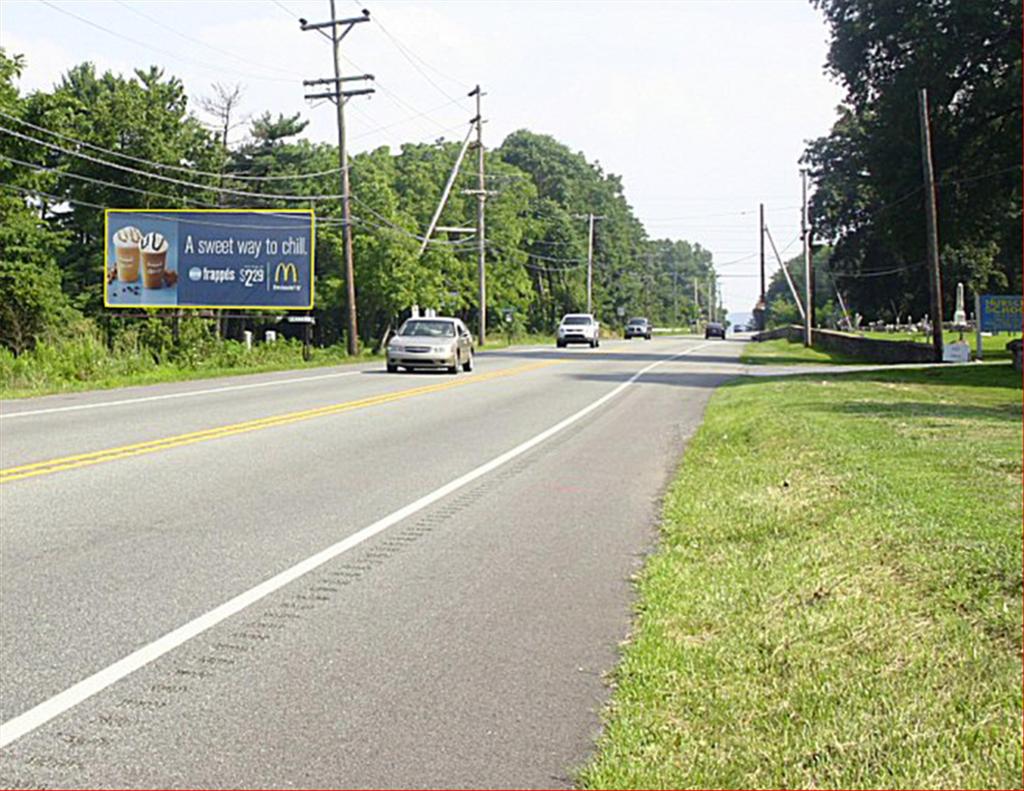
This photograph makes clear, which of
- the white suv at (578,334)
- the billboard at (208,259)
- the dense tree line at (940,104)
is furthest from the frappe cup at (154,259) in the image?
the white suv at (578,334)

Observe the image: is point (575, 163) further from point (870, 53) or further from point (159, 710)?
point (159, 710)

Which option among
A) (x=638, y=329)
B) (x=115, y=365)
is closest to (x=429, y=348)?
(x=115, y=365)

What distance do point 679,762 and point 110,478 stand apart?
340 inches

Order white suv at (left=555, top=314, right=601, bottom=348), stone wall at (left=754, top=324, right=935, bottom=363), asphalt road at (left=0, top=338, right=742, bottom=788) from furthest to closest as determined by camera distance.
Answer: white suv at (left=555, top=314, right=601, bottom=348) → stone wall at (left=754, top=324, right=935, bottom=363) → asphalt road at (left=0, top=338, right=742, bottom=788)

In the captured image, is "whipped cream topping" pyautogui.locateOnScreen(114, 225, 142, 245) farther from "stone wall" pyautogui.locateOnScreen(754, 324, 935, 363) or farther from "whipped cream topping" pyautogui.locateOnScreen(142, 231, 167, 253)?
"stone wall" pyautogui.locateOnScreen(754, 324, 935, 363)

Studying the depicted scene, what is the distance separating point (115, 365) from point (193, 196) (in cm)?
4002

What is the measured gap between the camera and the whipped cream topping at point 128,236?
129ft

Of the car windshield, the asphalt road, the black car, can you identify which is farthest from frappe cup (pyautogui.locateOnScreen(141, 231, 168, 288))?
the black car

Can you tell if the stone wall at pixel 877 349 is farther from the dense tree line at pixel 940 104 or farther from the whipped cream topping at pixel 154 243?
the whipped cream topping at pixel 154 243

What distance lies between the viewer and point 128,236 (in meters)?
39.6

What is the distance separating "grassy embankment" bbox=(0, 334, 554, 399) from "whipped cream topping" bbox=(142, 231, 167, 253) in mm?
3630

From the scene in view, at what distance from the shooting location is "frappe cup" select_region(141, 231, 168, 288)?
3941 cm

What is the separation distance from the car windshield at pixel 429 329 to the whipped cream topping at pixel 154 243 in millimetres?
10099

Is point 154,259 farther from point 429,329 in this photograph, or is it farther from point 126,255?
point 429,329
